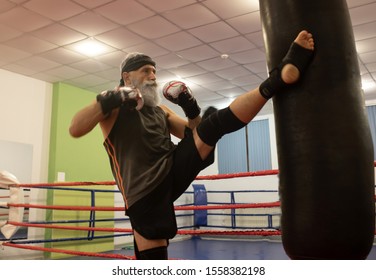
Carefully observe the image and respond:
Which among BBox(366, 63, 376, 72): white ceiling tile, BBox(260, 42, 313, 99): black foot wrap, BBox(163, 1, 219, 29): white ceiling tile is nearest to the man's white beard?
BBox(260, 42, 313, 99): black foot wrap

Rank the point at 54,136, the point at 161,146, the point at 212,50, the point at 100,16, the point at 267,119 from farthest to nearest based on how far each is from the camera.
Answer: the point at 267,119
the point at 54,136
the point at 212,50
the point at 100,16
the point at 161,146

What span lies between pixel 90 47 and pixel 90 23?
64cm

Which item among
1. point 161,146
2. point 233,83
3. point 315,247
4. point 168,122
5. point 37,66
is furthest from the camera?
point 233,83

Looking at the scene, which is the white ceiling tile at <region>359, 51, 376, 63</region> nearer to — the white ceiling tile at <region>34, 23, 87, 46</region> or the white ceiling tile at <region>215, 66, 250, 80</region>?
the white ceiling tile at <region>215, 66, 250, 80</region>

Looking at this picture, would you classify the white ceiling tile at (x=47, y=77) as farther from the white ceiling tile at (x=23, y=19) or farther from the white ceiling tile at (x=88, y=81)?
the white ceiling tile at (x=23, y=19)

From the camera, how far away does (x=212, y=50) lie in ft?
15.9

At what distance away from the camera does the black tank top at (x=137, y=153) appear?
4.72 ft

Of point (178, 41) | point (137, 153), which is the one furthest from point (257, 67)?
point (137, 153)

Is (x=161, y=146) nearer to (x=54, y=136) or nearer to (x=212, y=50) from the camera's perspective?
(x=212, y=50)

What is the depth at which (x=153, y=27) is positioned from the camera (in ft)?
13.6

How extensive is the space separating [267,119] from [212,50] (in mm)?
3474

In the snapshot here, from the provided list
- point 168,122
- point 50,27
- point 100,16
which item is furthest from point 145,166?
point 50,27

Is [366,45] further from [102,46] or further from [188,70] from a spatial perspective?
[102,46]

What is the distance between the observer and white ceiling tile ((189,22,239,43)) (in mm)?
4172
